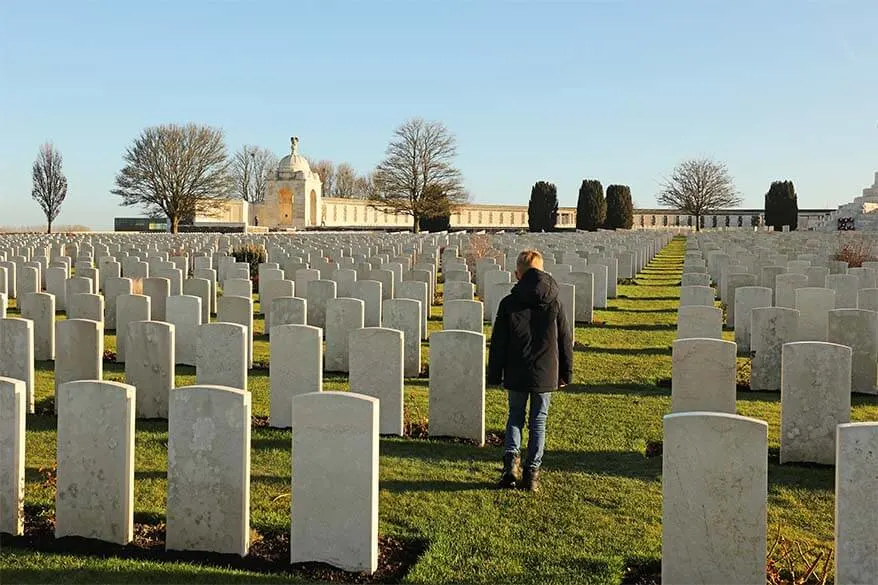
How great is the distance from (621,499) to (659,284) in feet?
49.1

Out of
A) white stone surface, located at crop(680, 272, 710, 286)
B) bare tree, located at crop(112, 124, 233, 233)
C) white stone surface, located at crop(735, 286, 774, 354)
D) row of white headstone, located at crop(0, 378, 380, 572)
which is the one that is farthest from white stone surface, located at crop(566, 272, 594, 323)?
bare tree, located at crop(112, 124, 233, 233)

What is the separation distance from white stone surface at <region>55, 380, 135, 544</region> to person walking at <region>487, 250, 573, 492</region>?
214cm

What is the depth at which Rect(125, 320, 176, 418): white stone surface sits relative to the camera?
6.84 metres

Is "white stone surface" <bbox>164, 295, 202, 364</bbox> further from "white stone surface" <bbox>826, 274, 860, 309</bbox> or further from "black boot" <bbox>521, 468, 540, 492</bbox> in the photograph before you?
"white stone surface" <bbox>826, 274, 860, 309</bbox>

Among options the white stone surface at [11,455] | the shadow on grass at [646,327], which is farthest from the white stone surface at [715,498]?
the shadow on grass at [646,327]

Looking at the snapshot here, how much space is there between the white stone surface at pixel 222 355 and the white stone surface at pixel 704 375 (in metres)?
3.27

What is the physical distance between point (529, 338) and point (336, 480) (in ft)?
5.55

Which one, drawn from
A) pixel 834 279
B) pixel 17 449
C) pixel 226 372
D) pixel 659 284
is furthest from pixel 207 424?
pixel 659 284

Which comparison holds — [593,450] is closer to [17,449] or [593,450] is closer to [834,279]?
[17,449]

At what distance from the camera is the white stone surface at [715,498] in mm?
3861

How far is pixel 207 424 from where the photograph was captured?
4406 millimetres

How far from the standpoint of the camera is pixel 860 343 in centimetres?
792

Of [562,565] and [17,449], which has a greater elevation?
[17,449]

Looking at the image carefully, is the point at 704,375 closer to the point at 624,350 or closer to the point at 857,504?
the point at 857,504
